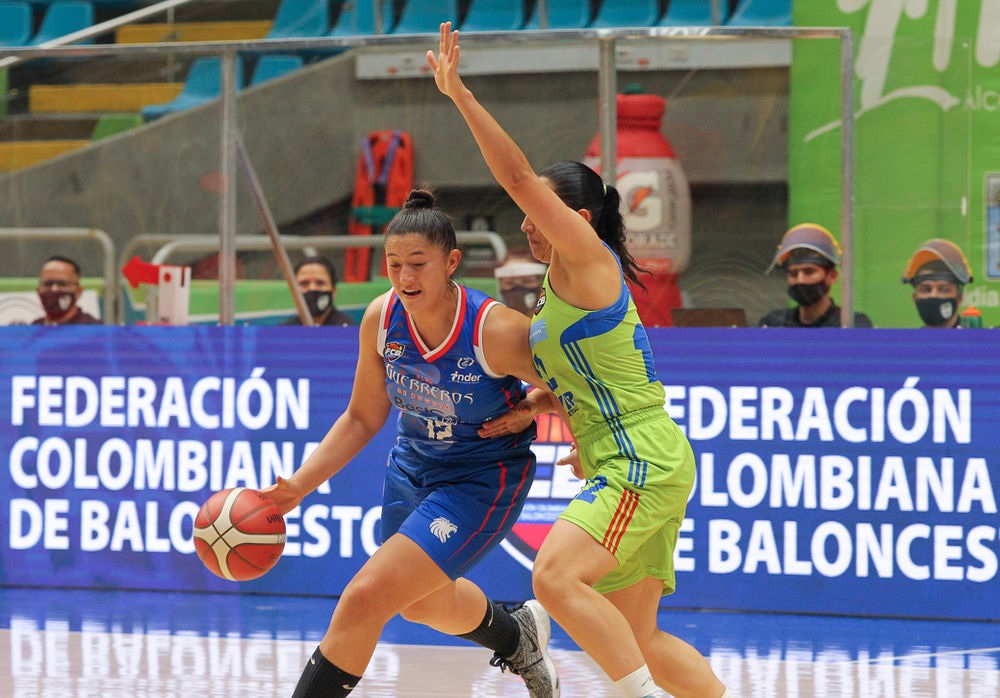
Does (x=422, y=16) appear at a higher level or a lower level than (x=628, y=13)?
lower

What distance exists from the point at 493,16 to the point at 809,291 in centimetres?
501

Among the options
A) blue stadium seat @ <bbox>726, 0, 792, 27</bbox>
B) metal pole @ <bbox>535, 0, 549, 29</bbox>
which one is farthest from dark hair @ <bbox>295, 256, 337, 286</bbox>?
metal pole @ <bbox>535, 0, 549, 29</bbox>

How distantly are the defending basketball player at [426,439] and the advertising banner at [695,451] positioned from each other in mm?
2733

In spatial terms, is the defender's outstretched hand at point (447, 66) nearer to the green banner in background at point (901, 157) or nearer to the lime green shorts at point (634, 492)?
the lime green shorts at point (634, 492)

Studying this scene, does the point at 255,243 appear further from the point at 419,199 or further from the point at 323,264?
the point at 419,199

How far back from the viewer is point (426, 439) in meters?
4.64

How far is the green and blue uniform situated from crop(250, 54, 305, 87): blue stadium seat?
3.67 meters

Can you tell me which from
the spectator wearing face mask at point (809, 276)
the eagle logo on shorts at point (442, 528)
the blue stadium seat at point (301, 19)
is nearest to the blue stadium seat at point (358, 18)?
the blue stadium seat at point (301, 19)

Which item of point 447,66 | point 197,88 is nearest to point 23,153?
point 197,88

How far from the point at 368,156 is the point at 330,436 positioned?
305 cm

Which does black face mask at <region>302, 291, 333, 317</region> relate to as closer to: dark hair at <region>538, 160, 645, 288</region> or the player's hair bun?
the player's hair bun

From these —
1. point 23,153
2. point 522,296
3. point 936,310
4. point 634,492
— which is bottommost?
point 634,492

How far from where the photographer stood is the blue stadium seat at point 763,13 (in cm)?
1020

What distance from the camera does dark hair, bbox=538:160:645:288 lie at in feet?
14.3
